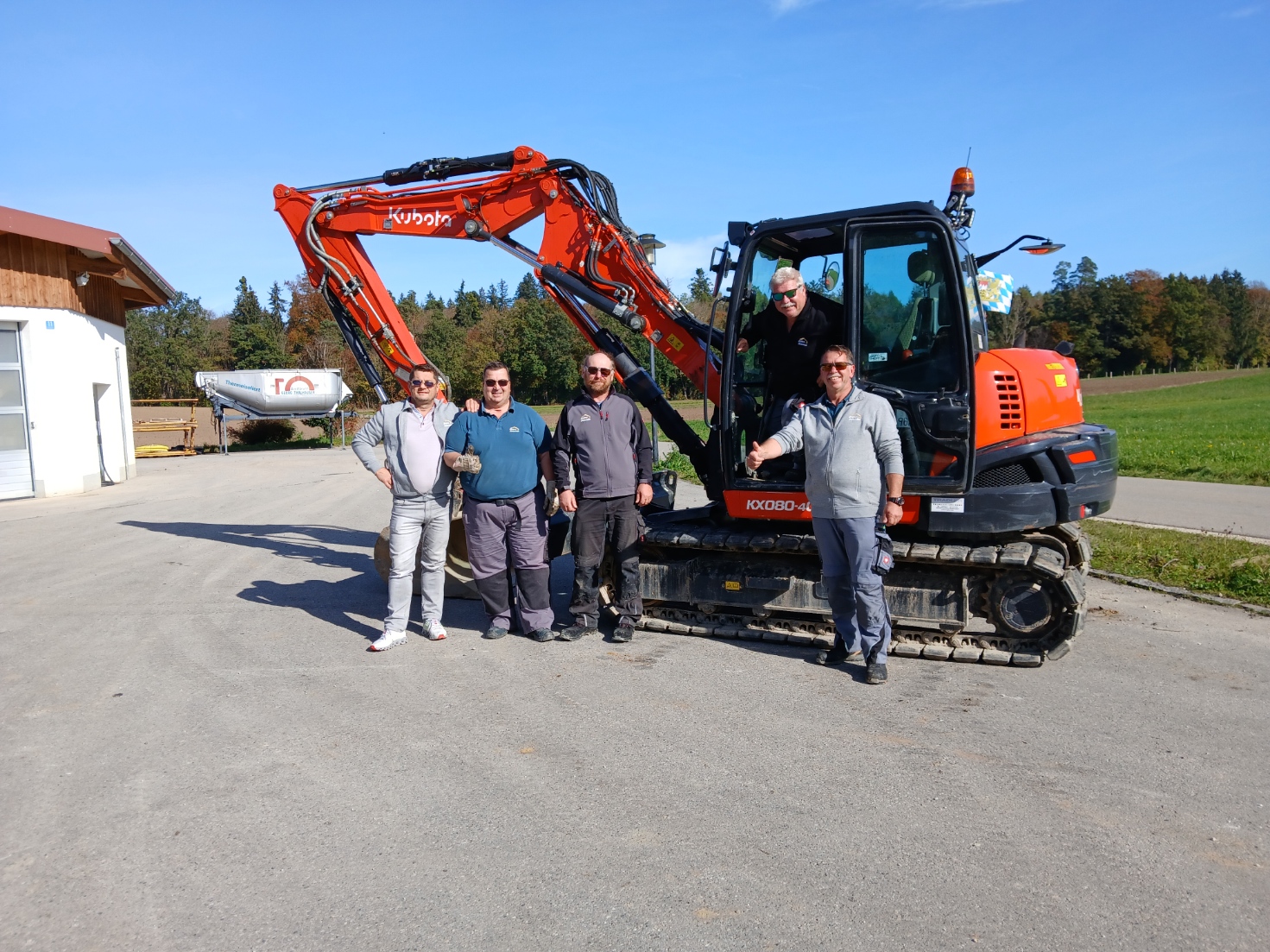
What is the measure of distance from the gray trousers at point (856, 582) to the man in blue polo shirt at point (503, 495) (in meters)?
2.01

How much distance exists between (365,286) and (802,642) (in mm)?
5043

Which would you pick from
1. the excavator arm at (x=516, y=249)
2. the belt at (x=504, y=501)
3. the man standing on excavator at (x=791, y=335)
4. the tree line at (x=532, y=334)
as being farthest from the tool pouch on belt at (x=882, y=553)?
the tree line at (x=532, y=334)

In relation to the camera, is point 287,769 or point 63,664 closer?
point 287,769

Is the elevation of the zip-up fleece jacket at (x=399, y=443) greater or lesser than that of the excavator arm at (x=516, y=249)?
lesser

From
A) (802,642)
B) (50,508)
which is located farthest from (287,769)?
(50,508)

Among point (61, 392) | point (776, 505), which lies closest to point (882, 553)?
point (776, 505)

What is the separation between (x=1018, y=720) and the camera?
4766mm

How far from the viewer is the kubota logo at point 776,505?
239 inches

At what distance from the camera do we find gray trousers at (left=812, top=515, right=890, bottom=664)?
531 centimetres

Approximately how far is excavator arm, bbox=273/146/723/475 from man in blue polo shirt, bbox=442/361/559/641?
109cm

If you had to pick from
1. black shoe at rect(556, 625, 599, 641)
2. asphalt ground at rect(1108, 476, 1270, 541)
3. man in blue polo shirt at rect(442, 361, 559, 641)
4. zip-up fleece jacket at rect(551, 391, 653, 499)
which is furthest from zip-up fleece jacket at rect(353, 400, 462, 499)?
asphalt ground at rect(1108, 476, 1270, 541)

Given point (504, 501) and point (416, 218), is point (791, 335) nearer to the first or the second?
point (504, 501)

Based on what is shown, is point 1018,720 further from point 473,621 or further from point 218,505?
point 218,505

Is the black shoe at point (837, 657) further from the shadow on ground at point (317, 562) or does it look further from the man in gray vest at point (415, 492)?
the shadow on ground at point (317, 562)
